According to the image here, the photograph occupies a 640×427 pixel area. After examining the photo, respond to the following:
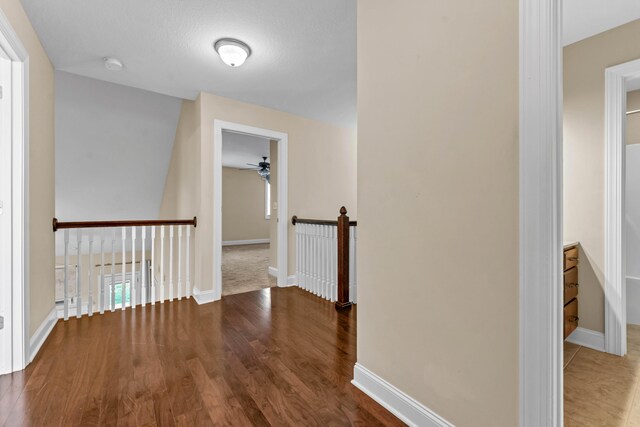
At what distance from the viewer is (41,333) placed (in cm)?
213

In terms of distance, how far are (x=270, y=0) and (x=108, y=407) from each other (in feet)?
8.09

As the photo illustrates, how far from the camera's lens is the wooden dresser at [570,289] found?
78.9 inches

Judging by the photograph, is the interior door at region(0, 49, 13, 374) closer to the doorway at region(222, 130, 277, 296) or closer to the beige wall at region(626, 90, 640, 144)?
the doorway at region(222, 130, 277, 296)

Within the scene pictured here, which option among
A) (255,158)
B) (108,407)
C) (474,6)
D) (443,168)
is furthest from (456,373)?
(255,158)

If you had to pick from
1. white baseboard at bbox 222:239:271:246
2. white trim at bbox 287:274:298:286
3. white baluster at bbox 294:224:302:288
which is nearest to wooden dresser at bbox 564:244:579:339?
white baluster at bbox 294:224:302:288

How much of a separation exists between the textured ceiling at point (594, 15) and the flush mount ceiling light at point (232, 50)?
220 centimetres

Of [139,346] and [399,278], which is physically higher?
[399,278]

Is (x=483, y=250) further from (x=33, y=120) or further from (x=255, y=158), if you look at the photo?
(x=255, y=158)

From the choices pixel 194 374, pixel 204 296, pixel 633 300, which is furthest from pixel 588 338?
pixel 204 296

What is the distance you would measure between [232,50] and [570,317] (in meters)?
3.24

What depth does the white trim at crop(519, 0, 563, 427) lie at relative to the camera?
2.98ft

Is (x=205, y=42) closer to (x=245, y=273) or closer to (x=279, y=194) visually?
(x=279, y=194)

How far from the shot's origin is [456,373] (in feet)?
3.75

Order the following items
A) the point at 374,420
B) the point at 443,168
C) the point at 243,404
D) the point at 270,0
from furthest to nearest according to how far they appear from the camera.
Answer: the point at 270,0 → the point at 243,404 → the point at 374,420 → the point at 443,168
